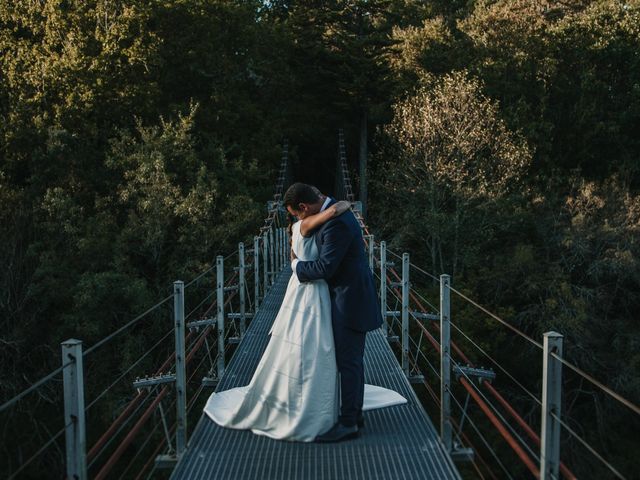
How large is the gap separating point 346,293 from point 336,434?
61 cm

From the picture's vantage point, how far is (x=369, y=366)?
15.2 ft

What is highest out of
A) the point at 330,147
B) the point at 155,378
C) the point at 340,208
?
the point at 330,147

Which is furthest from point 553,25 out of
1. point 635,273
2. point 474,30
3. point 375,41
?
point 635,273

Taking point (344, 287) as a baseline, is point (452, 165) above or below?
above

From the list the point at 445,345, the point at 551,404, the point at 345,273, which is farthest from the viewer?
the point at 445,345

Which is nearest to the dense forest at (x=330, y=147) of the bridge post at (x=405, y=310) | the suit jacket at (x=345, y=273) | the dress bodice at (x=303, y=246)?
the bridge post at (x=405, y=310)

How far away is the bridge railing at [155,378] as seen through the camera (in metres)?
2.21

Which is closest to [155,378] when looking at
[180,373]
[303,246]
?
[180,373]

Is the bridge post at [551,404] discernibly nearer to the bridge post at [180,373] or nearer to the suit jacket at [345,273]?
the suit jacket at [345,273]

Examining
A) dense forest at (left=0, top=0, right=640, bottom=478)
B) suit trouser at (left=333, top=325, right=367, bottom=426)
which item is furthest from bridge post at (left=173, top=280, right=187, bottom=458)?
dense forest at (left=0, top=0, right=640, bottom=478)

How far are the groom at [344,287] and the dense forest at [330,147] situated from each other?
31.9 ft

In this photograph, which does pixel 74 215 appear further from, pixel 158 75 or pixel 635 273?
pixel 635 273

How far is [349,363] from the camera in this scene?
10.3ft

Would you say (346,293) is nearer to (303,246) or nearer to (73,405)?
(303,246)
